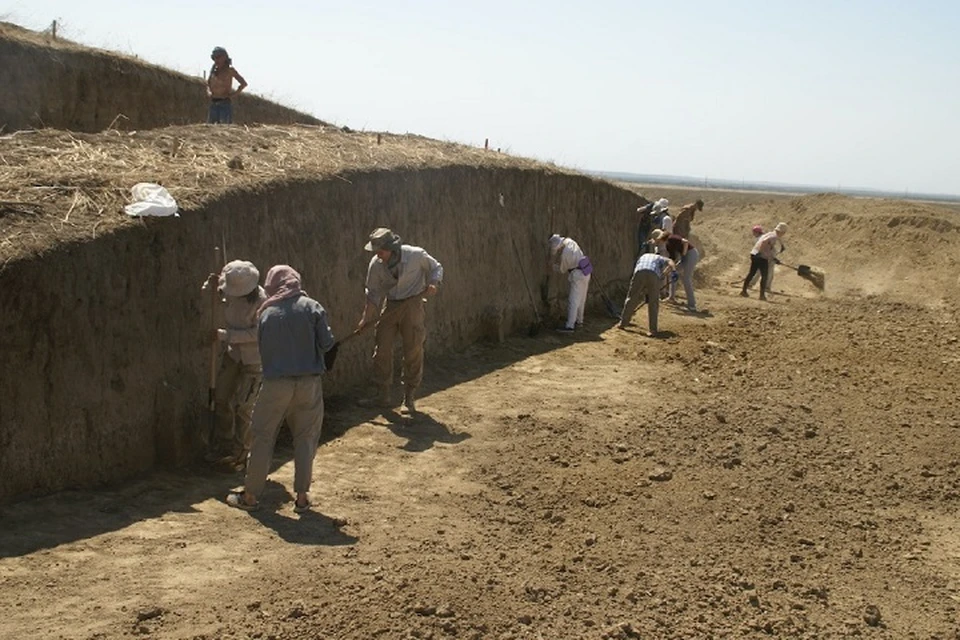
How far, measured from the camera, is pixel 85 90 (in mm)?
16750

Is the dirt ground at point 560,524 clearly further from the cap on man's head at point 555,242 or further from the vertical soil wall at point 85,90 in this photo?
the vertical soil wall at point 85,90

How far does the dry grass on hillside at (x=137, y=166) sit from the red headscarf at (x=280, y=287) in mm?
1541

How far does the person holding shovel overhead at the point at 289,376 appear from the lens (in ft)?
24.1

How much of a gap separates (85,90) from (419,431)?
9.55 m

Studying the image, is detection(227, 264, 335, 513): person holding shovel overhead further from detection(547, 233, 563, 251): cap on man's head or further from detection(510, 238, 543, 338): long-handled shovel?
detection(547, 233, 563, 251): cap on man's head

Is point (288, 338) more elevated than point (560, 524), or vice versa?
point (288, 338)

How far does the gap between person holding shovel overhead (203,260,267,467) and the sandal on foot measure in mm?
804

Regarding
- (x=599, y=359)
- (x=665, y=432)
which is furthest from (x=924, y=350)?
(x=665, y=432)

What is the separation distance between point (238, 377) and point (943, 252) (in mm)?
22934

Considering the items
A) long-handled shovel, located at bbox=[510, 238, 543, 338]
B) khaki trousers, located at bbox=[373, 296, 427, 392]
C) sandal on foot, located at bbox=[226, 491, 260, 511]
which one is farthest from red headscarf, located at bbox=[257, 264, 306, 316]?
long-handled shovel, located at bbox=[510, 238, 543, 338]

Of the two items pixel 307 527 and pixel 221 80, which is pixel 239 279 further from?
pixel 221 80

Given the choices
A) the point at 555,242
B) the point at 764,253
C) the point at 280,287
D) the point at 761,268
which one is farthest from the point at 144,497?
the point at 761,268

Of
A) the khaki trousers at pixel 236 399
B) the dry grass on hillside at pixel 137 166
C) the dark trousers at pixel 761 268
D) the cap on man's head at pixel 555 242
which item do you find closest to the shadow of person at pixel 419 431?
the khaki trousers at pixel 236 399

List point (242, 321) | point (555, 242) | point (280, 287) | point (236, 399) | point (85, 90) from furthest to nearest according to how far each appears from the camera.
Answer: point (85, 90)
point (555, 242)
point (236, 399)
point (242, 321)
point (280, 287)
